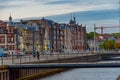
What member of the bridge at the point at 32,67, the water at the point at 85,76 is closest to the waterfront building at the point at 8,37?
the water at the point at 85,76

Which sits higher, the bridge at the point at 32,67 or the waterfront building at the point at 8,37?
the waterfront building at the point at 8,37

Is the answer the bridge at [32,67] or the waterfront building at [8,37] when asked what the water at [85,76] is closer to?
the bridge at [32,67]

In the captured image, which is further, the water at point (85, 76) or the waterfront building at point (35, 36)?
the waterfront building at point (35, 36)

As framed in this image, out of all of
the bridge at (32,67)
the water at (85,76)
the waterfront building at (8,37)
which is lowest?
the water at (85,76)

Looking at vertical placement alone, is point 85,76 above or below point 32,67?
below

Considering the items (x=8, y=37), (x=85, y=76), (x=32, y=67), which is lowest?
(x=85, y=76)

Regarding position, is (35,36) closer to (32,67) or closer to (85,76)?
(85,76)

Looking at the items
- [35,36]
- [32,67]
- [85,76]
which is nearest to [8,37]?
[35,36]

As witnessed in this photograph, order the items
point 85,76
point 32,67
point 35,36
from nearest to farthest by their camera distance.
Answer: point 32,67 < point 85,76 < point 35,36

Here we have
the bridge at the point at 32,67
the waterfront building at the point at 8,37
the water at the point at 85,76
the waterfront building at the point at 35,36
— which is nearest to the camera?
the bridge at the point at 32,67

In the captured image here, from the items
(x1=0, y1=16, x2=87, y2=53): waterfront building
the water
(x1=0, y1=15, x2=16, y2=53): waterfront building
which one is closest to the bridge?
the water

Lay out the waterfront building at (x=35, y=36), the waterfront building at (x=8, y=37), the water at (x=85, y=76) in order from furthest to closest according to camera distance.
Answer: the waterfront building at (x=35, y=36)
the waterfront building at (x=8, y=37)
the water at (x=85, y=76)

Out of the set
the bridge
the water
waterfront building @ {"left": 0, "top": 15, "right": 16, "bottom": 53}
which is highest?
waterfront building @ {"left": 0, "top": 15, "right": 16, "bottom": 53}

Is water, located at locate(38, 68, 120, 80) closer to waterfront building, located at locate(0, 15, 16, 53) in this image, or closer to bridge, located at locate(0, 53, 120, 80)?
bridge, located at locate(0, 53, 120, 80)
